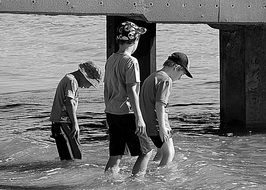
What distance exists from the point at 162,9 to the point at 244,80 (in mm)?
3300

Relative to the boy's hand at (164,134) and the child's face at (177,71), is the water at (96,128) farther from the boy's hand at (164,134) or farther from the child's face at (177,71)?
the child's face at (177,71)

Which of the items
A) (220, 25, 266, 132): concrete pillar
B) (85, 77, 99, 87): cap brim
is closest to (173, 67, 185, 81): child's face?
(85, 77, 99, 87): cap brim

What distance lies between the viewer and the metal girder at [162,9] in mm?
12023

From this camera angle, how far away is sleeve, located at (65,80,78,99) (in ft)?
33.9

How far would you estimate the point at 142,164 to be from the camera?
30.8 feet

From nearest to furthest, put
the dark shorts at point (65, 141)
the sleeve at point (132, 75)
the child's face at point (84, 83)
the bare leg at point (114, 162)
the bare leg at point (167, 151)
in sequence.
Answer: the sleeve at point (132, 75) < the bare leg at point (114, 162) < the bare leg at point (167, 151) < the child's face at point (84, 83) < the dark shorts at point (65, 141)

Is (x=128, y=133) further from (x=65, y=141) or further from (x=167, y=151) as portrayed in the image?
(x=65, y=141)

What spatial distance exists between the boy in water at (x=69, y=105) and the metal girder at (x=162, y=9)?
1820 millimetres

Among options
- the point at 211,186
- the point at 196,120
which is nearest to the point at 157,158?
the point at 211,186

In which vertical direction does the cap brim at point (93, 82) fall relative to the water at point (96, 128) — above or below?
above

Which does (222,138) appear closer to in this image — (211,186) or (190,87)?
(211,186)

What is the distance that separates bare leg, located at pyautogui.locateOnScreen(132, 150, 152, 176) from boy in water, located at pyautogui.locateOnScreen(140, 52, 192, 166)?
0.24 m

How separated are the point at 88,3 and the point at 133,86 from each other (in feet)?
12.0

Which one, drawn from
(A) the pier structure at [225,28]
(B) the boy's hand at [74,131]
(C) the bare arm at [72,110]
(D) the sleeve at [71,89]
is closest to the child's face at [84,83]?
(D) the sleeve at [71,89]
